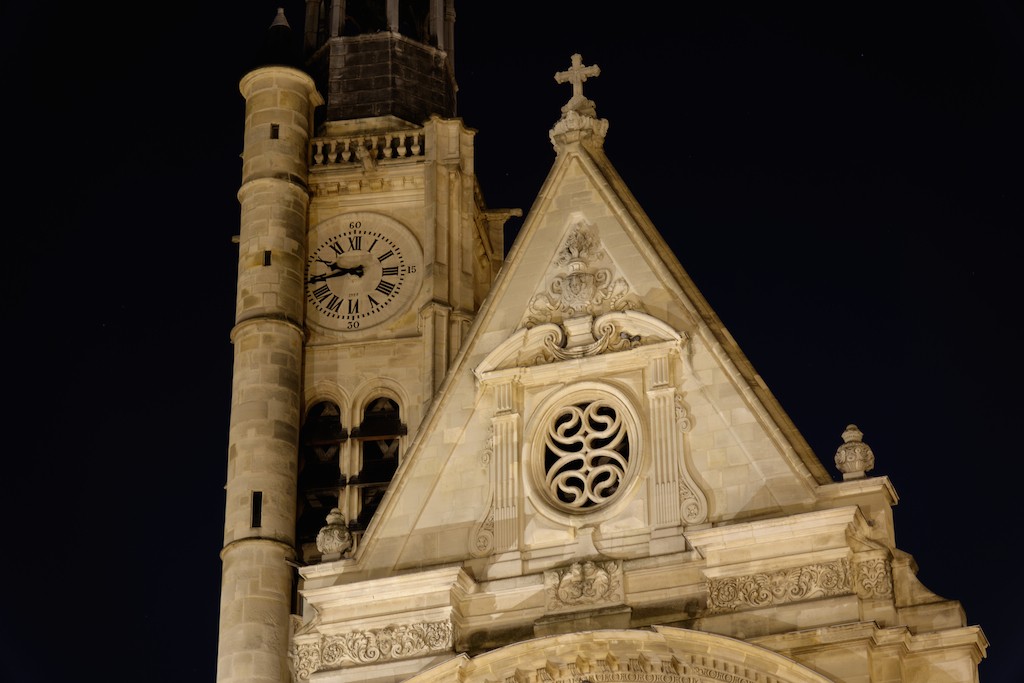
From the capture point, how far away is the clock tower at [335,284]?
33.9m

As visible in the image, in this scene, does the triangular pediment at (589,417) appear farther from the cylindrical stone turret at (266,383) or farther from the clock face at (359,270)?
the clock face at (359,270)

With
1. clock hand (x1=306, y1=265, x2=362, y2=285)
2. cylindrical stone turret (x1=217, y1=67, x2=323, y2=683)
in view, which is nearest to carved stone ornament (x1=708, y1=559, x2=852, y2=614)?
cylindrical stone turret (x1=217, y1=67, x2=323, y2=683)

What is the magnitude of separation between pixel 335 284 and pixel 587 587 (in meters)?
11.4

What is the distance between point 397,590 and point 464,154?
11.8m

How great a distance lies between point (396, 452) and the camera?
35.2m

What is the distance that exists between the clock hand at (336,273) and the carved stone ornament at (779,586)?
1215cm

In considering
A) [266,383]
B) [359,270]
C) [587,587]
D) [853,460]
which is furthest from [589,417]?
[359,270]

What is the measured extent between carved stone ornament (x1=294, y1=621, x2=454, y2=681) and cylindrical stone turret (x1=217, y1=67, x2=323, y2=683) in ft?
19.4

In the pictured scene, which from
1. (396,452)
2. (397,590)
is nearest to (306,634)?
(397,590)

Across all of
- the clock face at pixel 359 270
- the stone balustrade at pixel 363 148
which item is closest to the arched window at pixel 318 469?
the clock face at pixel 359 270

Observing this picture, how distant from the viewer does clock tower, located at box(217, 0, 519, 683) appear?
1334 inches

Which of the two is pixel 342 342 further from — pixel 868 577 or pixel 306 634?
pixel 868 577

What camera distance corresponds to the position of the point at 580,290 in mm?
27766

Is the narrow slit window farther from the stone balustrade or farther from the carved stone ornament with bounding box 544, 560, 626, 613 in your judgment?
the carved stone ornament with bounding box 544, 560, 626, 613
